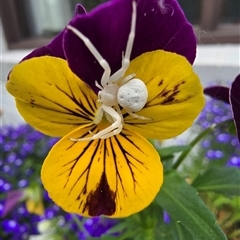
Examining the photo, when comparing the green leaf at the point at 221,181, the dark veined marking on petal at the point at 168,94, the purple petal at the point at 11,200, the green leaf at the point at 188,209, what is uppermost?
the dark veined marking on petal at the point at 168,94

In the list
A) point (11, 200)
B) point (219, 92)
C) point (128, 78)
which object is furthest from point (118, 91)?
point (11, 200)

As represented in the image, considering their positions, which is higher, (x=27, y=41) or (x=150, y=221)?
(x=150, y=221)

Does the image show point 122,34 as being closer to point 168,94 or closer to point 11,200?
point 168,94

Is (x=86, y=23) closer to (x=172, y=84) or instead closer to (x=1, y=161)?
(x=172, y=84)

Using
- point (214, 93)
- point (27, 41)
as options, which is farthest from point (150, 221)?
point (27, 41)

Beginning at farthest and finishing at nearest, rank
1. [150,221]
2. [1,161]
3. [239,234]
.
Answer: [1,161]
[239,234]
[150,221]

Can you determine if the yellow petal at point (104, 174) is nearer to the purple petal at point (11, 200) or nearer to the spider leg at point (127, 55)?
the spider leg at point (127, 55)

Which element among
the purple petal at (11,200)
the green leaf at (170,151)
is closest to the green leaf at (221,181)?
the green leaf at (170,151)

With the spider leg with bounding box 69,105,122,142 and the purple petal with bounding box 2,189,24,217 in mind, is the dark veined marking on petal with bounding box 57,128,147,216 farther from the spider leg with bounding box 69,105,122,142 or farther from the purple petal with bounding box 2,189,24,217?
the purple petal with bounding box 2,189,24,217

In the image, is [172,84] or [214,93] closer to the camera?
[172,84]

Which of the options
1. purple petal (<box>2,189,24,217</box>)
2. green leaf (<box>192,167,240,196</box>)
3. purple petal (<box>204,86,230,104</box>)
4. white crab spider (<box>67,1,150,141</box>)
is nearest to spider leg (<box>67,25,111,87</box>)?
white crab spider (<box>67,1,150,141</box>)
